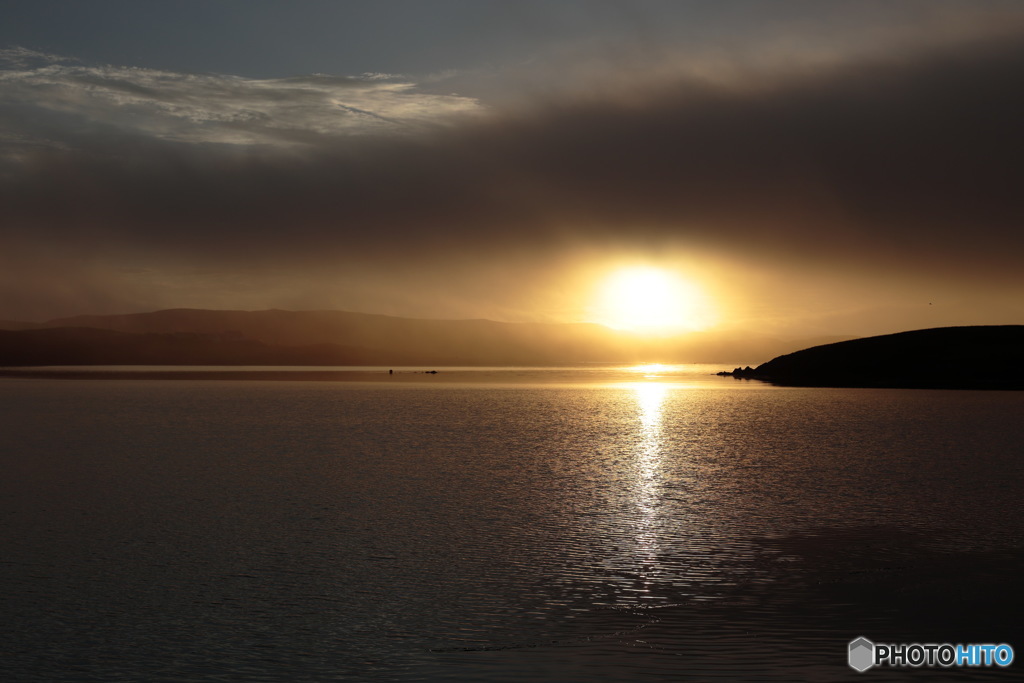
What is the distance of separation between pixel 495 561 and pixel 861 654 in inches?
382

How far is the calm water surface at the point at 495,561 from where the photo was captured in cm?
1477

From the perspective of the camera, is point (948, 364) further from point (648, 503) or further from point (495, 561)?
point (495, 561)

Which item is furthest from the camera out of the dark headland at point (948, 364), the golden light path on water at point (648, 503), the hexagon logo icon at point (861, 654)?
the dark headland at point (948, 364)

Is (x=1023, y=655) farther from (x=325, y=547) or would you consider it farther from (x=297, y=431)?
(x=297, y=431)

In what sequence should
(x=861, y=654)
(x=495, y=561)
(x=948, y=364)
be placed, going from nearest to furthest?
(x=861, y=654), (x=495, y=561), (x=948, y=364)

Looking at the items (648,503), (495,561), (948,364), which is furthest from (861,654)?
(948,364)

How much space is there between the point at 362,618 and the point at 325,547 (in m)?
7.07

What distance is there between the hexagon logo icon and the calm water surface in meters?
0.25

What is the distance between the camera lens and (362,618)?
16828mm

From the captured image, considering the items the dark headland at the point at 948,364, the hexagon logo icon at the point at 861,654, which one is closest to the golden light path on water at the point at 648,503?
the hexagon logo icon at the point at 861,654

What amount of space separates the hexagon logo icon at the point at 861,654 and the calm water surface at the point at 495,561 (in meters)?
0.25

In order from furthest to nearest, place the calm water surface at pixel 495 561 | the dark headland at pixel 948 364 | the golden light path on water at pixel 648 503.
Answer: the dark headland at pixel 948 364 → the golden light path on water at pixel 648 503 → the calm water surface at pixel 495 561

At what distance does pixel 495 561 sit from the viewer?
22094mm

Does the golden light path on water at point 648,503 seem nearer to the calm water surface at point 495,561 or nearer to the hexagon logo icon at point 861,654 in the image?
the calm water surface at point 495,561
